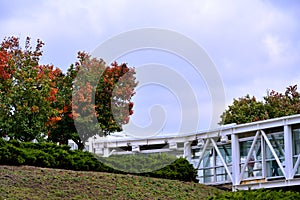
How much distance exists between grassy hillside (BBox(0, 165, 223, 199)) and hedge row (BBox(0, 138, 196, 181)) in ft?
1.77

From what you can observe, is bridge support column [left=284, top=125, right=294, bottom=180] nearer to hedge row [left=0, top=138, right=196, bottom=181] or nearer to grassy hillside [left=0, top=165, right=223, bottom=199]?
grassy hillside [left=0, top=165, right=223, bottom=199]

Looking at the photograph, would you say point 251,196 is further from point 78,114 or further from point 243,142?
point 78,114

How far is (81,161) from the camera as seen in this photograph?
929 inches

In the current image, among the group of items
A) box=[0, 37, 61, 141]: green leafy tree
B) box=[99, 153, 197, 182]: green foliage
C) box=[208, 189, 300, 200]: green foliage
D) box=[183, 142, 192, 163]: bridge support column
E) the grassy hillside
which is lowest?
box=[208, 189, 300, 200]: green foliage

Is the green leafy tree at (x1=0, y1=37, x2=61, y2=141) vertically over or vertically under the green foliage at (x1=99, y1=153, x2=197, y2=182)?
over

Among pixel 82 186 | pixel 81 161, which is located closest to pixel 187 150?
pixel 81 161

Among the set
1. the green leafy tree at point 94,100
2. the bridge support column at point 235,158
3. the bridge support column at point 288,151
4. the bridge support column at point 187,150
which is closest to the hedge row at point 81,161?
the bridge support column at point 235,158

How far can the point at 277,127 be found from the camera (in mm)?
24844

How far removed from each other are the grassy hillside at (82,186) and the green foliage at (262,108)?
1614 cm

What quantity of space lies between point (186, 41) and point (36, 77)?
6912mm

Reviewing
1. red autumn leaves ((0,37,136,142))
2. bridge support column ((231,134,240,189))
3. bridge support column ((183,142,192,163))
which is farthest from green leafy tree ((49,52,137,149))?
bridge support column ((231,134,240,189))

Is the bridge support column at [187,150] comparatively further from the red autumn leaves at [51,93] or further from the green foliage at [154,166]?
the red autumn leaves at [51,93]

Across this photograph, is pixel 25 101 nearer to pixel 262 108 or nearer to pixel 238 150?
pixel 238 150

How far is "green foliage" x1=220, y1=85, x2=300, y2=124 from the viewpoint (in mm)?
40125
